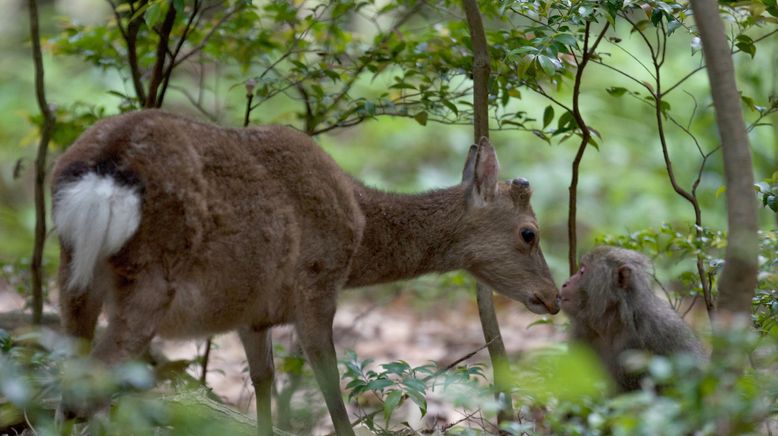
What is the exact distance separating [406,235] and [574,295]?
1.12 m

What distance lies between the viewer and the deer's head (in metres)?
6.30

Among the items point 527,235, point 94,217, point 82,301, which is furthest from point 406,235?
point 94,217

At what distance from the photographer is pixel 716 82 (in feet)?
12.1

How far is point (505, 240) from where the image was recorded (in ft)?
20.7

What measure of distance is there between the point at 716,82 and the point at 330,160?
2.64 m

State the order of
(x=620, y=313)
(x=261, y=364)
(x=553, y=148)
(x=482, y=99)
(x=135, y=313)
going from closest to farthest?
(x=135, y=313) < (x=620, y=313) < (x=261, y=364) < (x=482, y=99) < (x=553, y=148)

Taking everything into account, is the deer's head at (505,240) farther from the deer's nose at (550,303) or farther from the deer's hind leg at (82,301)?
the deer's hind leg at (82,301)

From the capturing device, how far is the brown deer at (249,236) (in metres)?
4.55

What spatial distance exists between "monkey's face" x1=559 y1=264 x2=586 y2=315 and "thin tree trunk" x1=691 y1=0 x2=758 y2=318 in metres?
2.31

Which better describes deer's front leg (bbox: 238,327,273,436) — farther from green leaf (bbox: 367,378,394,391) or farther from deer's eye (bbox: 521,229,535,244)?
deer's eye (bbox: 521,229,535,244)

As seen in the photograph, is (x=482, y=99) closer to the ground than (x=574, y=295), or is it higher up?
higher up

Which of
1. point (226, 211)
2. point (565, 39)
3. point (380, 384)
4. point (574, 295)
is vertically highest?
point (565, 39)

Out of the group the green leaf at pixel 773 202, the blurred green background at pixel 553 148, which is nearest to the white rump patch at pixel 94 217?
the green leaf at pixel 773 202

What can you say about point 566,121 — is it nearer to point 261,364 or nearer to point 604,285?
point 604,285
